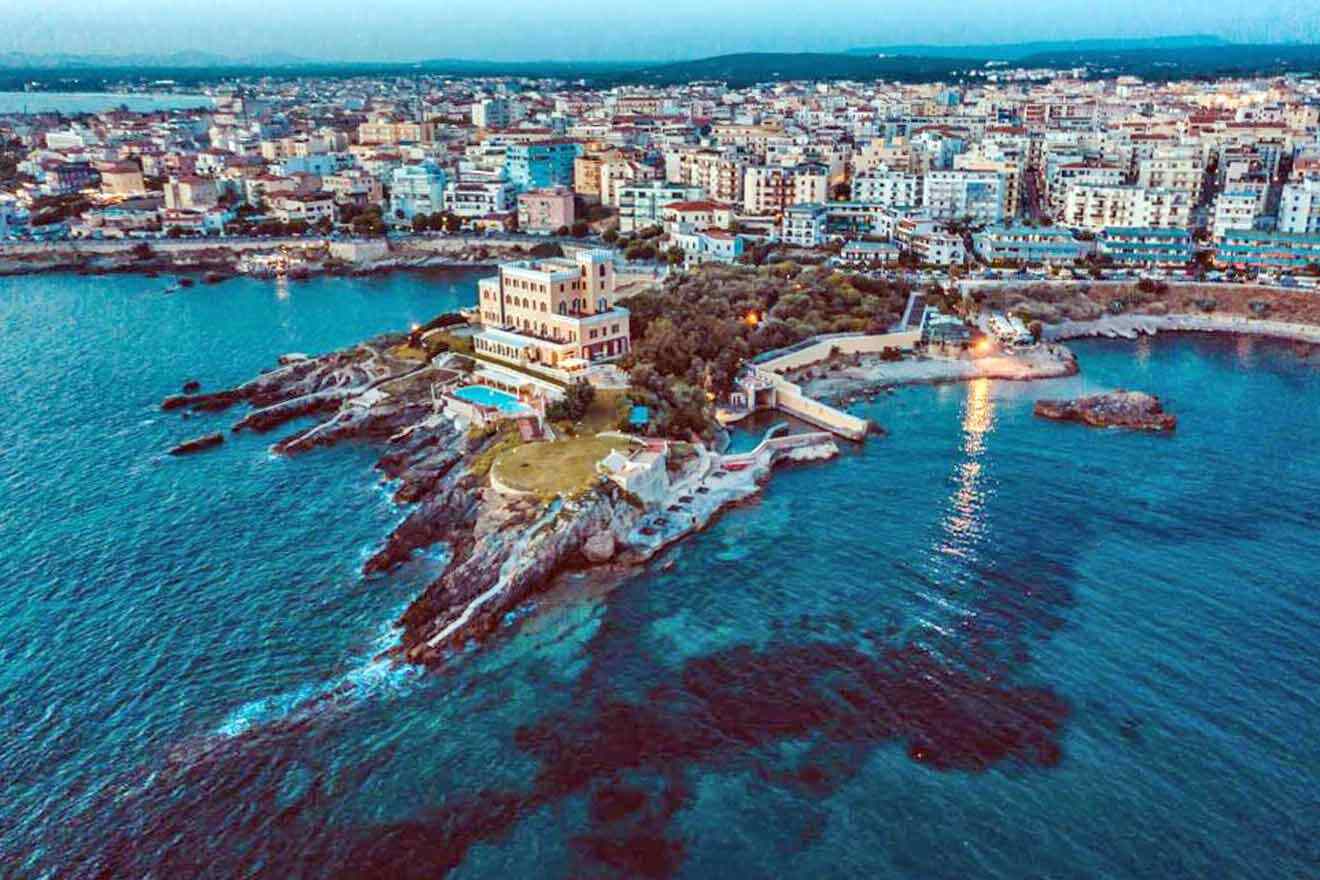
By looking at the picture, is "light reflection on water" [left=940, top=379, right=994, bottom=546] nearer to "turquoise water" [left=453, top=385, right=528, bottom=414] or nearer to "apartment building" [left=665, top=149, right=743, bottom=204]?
"turquoise water" [left=453, top=385, right=528, bottom=414]

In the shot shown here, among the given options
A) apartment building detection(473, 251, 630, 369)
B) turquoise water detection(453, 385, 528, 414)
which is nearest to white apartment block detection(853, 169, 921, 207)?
apartment building detection(473, 251, 630, 369)

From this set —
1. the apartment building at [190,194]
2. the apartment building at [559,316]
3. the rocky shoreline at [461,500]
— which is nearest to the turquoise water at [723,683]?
the rocky shoreline at [461,500]

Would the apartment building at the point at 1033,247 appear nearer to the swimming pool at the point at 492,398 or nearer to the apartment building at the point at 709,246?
the apartment building at the point at 709,246

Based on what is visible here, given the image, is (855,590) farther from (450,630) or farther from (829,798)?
(450,630)

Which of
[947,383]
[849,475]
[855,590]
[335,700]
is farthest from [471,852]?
[947,383]

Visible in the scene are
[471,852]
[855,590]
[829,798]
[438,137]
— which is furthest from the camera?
[438,137]

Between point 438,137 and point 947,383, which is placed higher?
point 438,137
